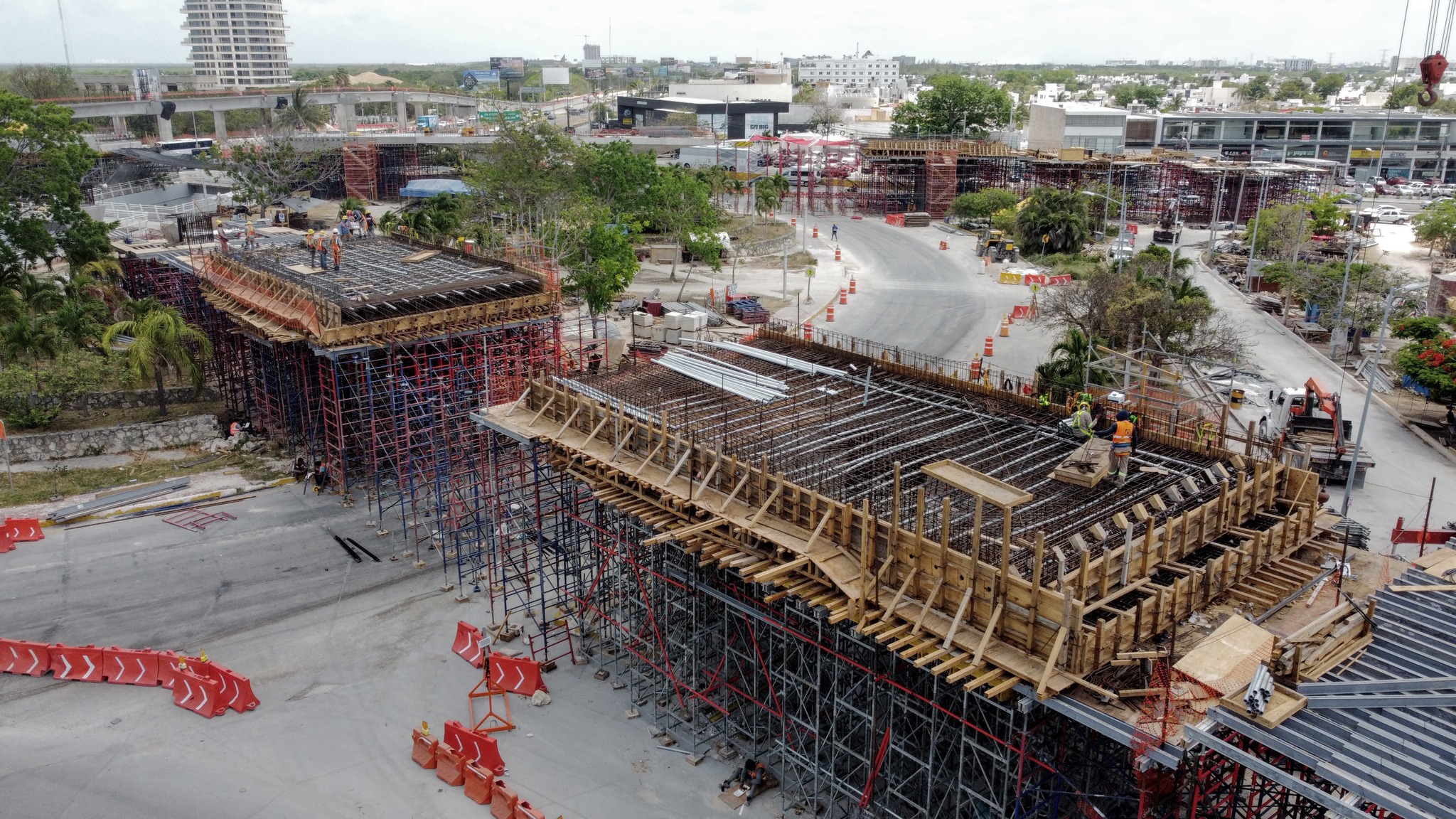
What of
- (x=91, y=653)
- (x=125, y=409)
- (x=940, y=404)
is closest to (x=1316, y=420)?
(x=940, y=404)

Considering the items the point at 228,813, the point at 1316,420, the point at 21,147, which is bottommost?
the point at 228,813

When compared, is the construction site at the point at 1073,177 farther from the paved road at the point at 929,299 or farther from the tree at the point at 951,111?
the tree at the point at 951,111

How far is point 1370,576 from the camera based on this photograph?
17.7 meters

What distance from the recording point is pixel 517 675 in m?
22.9

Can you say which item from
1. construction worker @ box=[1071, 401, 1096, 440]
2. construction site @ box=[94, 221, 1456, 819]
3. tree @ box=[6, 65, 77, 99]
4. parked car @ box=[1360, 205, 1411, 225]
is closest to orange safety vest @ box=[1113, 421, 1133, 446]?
construction site @ box=[94, 221, 1456, 819]

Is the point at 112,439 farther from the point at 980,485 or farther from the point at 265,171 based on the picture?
the point at 265,171

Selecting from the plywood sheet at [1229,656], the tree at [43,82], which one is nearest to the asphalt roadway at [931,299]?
the plywood sheet at [1229,656]

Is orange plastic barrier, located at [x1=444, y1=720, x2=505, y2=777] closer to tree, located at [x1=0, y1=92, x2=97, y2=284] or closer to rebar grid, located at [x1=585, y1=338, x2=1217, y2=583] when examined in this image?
rebar grid, located at [x1=585, y1=338, x2=1217, y2=583]

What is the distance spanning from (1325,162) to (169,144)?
11858 cm

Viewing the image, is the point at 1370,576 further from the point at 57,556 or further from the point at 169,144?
the point at 169,144

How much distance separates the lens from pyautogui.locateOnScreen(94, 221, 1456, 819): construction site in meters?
13.6

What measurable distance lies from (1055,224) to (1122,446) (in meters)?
56.8

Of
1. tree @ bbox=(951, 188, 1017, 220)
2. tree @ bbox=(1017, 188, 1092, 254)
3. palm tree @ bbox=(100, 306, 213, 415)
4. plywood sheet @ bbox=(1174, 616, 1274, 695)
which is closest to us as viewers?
plywood sheet @ bbox=(1174, 616, 1274, 695)

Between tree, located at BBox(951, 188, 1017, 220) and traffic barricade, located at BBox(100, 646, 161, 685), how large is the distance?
76957 millimetres
